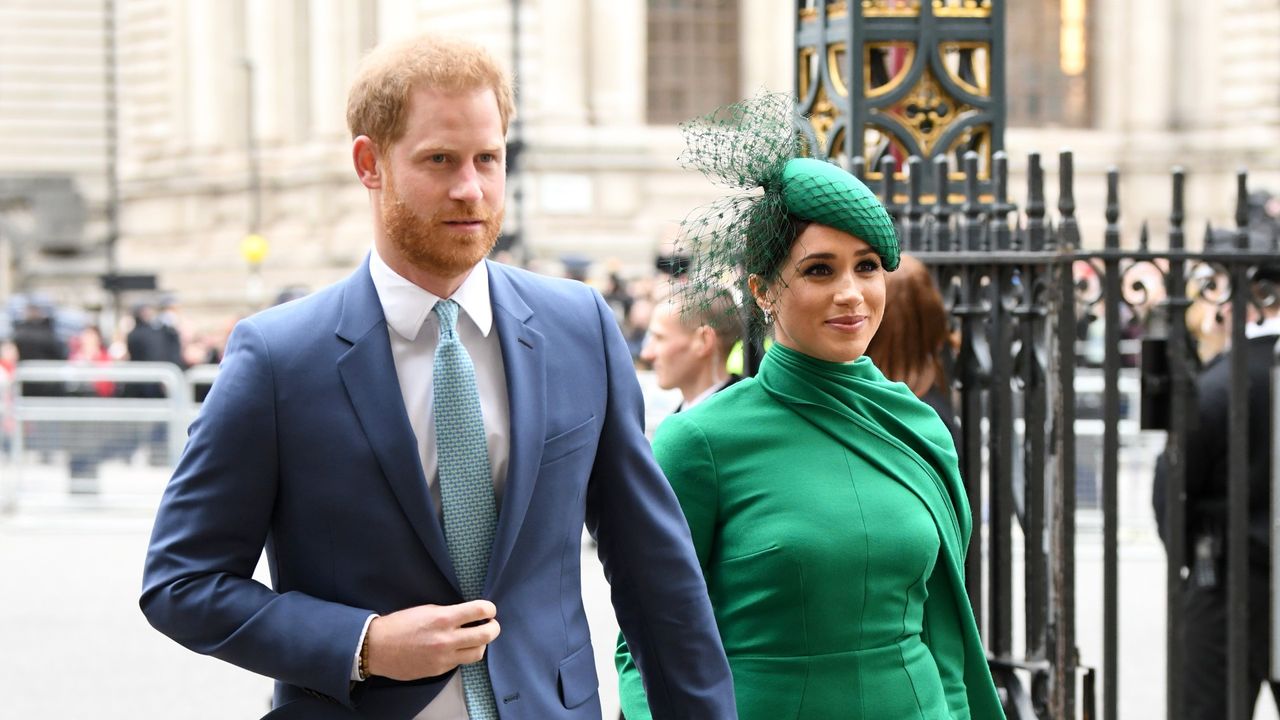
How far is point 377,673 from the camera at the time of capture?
271cm

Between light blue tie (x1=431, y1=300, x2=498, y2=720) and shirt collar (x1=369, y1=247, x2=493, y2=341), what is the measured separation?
0.05 metres

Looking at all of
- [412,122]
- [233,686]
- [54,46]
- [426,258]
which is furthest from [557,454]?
[54,46]

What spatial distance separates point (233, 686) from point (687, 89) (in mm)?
23359

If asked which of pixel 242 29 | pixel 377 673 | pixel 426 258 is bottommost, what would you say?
pixel 377 673

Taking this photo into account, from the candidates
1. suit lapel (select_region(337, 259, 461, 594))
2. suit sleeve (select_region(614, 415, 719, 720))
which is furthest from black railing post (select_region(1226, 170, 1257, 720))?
suit lapel (select_region(337, 259, 461, 594))

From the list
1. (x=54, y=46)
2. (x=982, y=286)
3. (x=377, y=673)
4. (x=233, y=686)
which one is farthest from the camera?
(x=54, y=46)

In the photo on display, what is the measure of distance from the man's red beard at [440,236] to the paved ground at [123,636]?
519 centimetres

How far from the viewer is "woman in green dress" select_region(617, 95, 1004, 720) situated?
330 centimetres

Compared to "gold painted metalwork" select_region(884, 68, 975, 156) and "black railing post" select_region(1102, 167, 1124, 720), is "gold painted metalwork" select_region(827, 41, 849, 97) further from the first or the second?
"black railing post" select_region(1102, 167, 1124, 720)

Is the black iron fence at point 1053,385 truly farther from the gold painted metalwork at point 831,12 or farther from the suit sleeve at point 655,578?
the suit sleeve at point 655,578

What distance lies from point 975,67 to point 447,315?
315cm

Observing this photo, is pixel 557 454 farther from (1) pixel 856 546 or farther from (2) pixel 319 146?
(2) pixel 319 146

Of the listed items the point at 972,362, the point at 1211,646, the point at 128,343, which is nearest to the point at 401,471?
the point at 972,362

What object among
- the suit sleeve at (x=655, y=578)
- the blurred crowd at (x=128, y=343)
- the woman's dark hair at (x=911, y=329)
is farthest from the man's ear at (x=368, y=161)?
the blurred crowd at (x=128, y=343)
